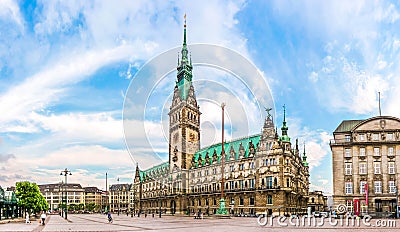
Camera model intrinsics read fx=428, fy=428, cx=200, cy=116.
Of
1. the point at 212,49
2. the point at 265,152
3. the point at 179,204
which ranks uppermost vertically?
the point at 212,49

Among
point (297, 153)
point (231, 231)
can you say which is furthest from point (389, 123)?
point (231, 231)

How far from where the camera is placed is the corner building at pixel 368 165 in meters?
82.9

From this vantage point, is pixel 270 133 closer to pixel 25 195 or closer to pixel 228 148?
pixel 228 148

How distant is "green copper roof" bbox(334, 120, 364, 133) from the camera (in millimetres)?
87869

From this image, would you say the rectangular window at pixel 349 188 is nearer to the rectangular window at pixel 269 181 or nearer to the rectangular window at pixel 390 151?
the rectangular window at pixel 390 151

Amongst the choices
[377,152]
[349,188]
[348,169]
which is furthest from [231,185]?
[377,152]

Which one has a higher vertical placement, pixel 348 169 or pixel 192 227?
pixel 348 169

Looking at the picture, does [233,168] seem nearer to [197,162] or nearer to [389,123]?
[197,162]

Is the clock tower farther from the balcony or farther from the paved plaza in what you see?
the paved plaza

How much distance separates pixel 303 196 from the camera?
11494cm

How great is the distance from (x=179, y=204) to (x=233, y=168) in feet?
89.2

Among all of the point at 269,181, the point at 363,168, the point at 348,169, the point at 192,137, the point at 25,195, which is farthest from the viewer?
the point at 192,137

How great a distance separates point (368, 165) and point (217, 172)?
143 feet

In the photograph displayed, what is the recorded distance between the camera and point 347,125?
88.8 meters
